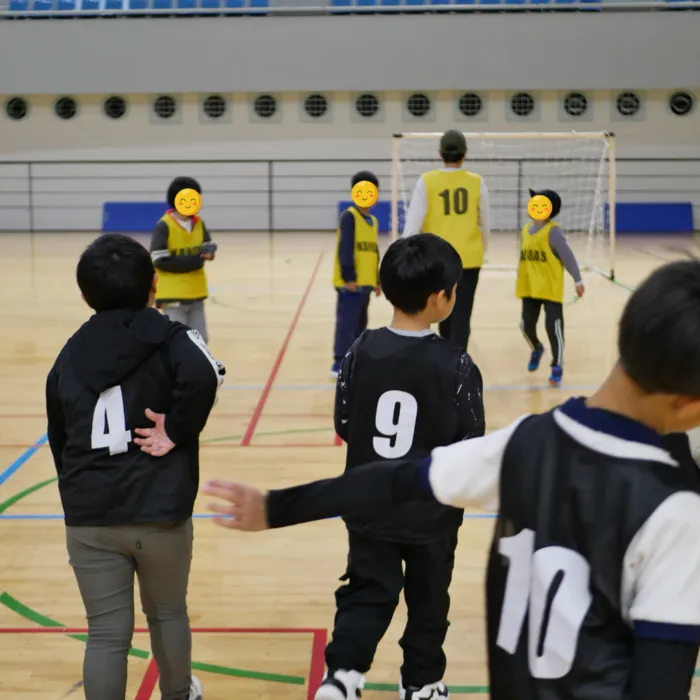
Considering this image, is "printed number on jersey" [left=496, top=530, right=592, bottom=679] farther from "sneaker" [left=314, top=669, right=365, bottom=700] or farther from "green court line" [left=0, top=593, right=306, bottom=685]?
"green court line" [left=0, top=593, right=306, bottom=685]

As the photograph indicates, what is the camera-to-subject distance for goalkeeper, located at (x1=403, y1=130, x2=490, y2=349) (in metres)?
7.03

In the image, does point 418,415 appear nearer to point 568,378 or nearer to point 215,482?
point 215,482

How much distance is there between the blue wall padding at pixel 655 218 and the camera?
62.5ft

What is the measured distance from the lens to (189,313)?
6.46 meters

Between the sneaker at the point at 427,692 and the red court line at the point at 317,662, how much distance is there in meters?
0.28

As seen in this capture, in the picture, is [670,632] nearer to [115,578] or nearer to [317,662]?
[115,578]

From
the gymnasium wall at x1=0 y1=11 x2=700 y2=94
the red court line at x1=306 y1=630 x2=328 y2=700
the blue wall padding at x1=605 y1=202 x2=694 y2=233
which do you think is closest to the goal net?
the blue wall padding at x1=605 y1=202 x2=694 y2=233

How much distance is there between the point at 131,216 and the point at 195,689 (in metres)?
17.1

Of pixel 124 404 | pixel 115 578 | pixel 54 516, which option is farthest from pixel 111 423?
pixel 54 516

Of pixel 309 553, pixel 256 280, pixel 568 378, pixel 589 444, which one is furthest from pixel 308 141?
pixel 589 444

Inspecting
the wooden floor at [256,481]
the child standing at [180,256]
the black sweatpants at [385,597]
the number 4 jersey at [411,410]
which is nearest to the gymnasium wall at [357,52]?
the wooden floor at [256,481]

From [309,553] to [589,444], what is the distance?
3104 millimetres

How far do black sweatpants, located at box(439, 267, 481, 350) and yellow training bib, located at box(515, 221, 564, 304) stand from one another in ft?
1.31

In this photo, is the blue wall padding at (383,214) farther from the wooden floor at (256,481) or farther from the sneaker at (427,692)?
the sneaker at (427,692)
